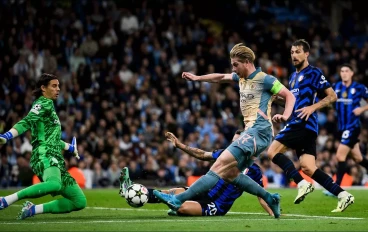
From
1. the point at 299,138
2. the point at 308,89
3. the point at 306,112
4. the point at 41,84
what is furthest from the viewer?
the point at 308,89

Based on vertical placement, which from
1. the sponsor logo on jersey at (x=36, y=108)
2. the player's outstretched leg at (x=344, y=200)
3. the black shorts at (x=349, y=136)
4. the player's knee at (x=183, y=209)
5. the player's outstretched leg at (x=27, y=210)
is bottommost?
the player's outstretched leg at (x=344, y=200)

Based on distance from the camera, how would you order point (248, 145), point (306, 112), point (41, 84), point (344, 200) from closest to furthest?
point (248, 145)
point (41, 84)
point (344, 200)
point (306, 112)

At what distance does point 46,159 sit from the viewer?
11.5 metres

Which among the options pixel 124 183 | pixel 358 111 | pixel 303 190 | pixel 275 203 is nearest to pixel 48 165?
pixel 124 183

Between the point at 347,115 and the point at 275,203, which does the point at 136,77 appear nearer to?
the point at 347,115

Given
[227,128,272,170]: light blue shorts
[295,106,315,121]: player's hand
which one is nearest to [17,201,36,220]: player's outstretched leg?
[227,128,272,170]: light blue shorts

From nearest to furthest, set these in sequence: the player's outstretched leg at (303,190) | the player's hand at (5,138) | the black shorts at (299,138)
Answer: the player's hand at (5,138) < the player's outstretched leg at (303,190) < the black shorts at (299,138)

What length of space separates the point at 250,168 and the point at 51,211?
9.91ft

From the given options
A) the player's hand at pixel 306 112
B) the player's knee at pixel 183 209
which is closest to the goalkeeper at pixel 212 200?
the player's knee at pixel 183 209

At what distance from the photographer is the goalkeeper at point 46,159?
11219mm

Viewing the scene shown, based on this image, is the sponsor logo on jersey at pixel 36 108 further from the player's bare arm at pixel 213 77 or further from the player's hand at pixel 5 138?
the player's bare arm at pixel 213 77

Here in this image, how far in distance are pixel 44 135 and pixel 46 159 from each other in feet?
1.14

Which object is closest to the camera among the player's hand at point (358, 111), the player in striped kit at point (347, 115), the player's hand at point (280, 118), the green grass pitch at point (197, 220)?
the green grass pitch at point (197, 220)

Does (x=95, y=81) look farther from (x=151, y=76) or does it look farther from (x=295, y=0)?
(x=295, y=0)
